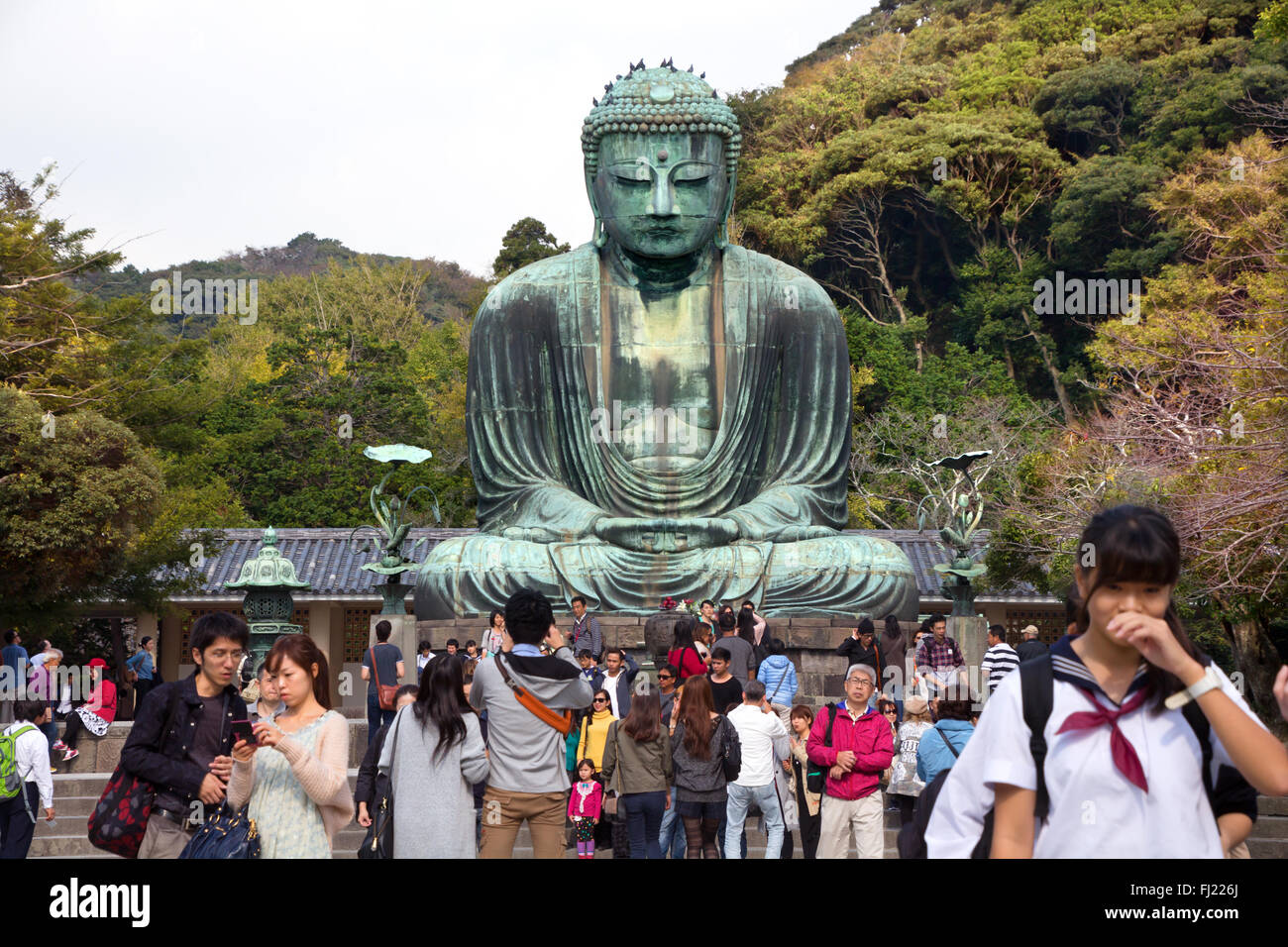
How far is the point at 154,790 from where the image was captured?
488cm

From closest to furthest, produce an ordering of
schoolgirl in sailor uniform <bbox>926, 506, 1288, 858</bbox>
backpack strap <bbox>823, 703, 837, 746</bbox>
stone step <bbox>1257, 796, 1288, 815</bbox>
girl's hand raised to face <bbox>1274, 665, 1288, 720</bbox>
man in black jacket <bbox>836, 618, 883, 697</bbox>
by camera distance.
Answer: girl's hand raised to face <bbox>1274, 665, 1288, 720</bbox> → schoolgirl in sailor uniform <bbox>926, 506, 1288, 858</bbox> → backpack strap <bbox>823, 703, 837, 746</bbox> → stone step <bbox>1257, 796, 1288, 815</bbox> → man in black jacket <bbox>836, 618, 883, 697</bbox>

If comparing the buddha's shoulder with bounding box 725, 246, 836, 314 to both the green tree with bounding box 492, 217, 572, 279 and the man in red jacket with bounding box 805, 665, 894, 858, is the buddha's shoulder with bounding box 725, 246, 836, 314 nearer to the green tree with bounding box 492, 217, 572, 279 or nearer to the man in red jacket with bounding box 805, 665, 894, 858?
the man in red jacket with bounding box 805, 665, 894, 858

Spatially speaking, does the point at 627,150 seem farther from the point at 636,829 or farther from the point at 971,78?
the point at 971,78

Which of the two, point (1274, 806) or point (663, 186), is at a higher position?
point (663, 186)

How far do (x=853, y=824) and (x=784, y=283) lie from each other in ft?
25.8

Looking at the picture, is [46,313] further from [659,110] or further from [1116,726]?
[1116,726]

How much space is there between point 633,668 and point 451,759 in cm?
467

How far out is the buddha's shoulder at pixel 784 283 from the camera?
14211 millimetres

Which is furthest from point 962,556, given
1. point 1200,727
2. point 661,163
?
point 1200,727

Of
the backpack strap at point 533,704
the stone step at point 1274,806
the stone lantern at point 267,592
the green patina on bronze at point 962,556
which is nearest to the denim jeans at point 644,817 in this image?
the backpack strap at point 533,704

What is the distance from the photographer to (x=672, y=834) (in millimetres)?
7754

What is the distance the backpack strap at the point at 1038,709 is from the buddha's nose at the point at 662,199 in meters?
10.7

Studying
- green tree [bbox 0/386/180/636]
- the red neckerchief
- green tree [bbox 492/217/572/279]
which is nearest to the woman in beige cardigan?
the red neckerchief

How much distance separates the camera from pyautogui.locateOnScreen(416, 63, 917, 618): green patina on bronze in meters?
13.3
